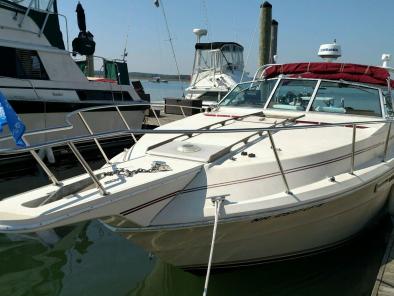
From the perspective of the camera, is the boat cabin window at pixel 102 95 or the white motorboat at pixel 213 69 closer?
the boat cabin window at pixel 102 95

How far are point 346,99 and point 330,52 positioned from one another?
161cm

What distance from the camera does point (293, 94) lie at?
556cm

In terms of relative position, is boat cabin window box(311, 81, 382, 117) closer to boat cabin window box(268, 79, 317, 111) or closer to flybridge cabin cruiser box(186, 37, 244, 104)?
boat cabin window box(268, 79, 317, 111)

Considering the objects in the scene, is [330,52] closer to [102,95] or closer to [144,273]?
[144,273]

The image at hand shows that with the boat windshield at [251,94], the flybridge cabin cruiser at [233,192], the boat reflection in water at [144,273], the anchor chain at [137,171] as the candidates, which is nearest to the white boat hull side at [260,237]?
the flybridge cabin cruiser at [233,192]

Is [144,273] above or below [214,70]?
below

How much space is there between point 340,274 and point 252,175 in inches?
68.3

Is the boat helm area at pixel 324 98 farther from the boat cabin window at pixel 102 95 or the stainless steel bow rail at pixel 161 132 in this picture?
the boat cabin window at pixel 102 95

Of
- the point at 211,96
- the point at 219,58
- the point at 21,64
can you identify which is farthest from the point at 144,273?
the point at 219,58

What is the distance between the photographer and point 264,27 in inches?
523

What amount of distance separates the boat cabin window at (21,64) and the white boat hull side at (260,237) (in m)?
6.12

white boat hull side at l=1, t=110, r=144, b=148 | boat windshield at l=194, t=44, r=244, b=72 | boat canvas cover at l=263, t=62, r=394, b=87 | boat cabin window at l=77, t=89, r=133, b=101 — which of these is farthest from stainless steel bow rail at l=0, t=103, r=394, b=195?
boat windshield at l=194, t=44, r=244, b=72

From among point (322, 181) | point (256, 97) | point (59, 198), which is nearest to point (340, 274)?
point (322, 181)

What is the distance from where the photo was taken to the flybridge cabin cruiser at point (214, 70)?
1780 centimetres
